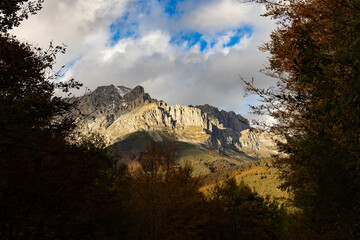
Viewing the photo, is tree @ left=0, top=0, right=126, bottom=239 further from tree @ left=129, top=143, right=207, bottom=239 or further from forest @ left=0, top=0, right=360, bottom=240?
tree @ left=129, top=143, right=207, bottom=239

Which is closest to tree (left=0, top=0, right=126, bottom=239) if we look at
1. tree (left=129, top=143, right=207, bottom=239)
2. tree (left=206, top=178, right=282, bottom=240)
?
tree (left=129, top=143, right=207, bottom=239)

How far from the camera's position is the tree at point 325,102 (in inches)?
202

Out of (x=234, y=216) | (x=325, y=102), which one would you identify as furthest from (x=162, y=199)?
(x=325, y=102)

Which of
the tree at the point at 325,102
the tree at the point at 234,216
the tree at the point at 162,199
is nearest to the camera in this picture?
the tree at the point at 325,102

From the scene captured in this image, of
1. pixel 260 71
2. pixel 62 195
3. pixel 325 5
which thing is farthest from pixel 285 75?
pixel 62 195

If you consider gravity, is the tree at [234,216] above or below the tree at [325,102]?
below

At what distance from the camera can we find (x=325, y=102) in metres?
5.99

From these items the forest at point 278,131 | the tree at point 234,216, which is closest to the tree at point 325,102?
the forest at point 278,131

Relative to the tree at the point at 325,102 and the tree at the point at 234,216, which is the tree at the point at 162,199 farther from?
the tree at the point at 325,102

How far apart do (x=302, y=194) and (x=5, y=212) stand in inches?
501

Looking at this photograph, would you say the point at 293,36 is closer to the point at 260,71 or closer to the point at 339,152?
the point at 260,71

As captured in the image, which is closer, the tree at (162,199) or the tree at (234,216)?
the tree at (162,199)

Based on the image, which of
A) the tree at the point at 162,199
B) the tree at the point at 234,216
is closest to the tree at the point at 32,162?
the tree at the point at 162,199

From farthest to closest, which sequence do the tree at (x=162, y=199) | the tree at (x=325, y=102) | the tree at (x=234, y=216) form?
1. the tree at (x=234, y=216)
2. the tree at (x=162, y=199)
3. the tree at (x=325, y=102)
